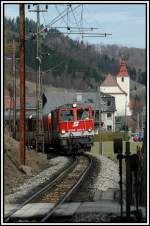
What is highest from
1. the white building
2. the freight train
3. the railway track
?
the white building

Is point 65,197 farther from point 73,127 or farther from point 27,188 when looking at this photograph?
point 73,127

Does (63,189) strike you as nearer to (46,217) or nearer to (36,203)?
(36,203)

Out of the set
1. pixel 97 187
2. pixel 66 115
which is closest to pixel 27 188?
pixel 97 187

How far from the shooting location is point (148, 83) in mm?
11586

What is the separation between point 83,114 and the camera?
43406mm

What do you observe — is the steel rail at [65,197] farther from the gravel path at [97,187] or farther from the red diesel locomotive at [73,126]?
the red diesel locomotive at [73,126]

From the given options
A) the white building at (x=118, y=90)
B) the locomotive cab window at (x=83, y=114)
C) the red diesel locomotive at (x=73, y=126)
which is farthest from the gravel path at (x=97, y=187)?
the white building at (x=118, y=90)

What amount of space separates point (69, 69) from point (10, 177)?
469 feet

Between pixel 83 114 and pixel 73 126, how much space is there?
40.8 inches

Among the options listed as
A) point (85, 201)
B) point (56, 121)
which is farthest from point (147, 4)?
point (56, 121)

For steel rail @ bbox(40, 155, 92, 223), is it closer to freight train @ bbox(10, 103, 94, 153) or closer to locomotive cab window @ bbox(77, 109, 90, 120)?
freight train @ bbox(10, 103, 94, 153)

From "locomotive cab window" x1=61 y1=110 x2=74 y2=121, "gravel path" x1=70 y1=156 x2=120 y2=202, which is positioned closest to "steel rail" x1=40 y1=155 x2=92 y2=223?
"gravel path" x1=70 y1=156 x2=120 y2=202

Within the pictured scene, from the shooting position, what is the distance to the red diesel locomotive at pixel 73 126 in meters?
42.9

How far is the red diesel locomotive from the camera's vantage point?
4294 centimetres
